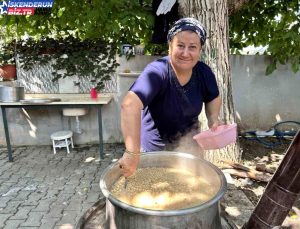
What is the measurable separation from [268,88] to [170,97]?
433 cm

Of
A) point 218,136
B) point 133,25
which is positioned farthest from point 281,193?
point 133,25

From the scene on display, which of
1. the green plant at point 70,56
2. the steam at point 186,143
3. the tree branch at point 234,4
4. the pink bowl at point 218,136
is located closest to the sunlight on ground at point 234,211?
the steam at point 186,143

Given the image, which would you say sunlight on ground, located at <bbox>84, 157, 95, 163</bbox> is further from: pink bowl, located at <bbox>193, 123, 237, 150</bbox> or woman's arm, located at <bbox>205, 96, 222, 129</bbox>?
pink bowl, located at <bbox>193, 123, 237, 150</bbox>

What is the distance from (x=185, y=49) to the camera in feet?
6.46

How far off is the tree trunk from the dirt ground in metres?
0.52

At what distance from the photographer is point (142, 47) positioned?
543 centimetres

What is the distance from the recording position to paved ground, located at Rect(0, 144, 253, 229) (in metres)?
3.31

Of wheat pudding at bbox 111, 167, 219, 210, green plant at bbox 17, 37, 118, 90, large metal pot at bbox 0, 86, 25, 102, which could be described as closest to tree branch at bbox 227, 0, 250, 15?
green plant at bbox 17, 37, 118, 90

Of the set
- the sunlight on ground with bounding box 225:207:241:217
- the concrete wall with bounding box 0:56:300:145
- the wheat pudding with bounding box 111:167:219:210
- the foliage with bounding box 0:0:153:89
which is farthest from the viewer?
the concrete wall with bounding box 0:56:300:145

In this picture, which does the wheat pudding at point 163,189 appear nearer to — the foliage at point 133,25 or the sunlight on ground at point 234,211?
the sunlight on ground at point 234,211

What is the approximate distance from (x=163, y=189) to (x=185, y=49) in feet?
3.06

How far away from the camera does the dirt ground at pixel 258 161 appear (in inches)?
122

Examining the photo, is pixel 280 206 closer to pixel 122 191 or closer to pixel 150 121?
pixel 122 191

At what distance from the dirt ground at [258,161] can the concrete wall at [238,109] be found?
2.54ft
